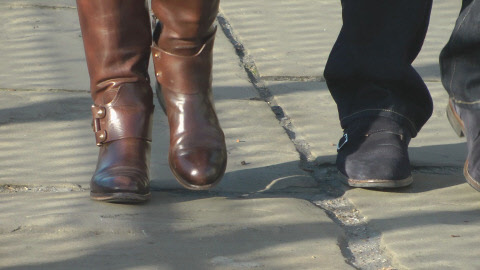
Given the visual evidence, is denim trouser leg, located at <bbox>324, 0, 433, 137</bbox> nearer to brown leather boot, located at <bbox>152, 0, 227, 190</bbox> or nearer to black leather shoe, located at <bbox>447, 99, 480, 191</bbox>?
black leather shoe, located at <bbox>447, 99, 480, 191</bbox>

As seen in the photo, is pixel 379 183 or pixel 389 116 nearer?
pixel 379 183

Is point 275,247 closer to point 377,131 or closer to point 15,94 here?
point 377,131

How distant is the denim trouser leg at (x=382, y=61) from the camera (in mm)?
2031

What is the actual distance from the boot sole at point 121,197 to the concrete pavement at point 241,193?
19mm

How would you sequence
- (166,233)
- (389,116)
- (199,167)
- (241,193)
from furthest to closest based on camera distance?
(389,116) < (241,193) < (199,167) < (166,233)

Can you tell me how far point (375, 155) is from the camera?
2.03m

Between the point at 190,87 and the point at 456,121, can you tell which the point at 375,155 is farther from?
the point at 190,87

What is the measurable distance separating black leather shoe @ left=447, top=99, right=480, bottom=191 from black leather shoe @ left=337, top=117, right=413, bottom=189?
136 mm

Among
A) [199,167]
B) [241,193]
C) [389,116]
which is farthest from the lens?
[389,116]

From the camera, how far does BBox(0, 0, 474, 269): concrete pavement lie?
1640 mm

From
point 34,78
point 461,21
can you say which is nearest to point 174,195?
point 461,21

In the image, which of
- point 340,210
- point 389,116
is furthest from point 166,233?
point 389,116

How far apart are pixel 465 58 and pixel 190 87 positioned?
2.31ft

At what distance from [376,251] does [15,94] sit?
1365mm
